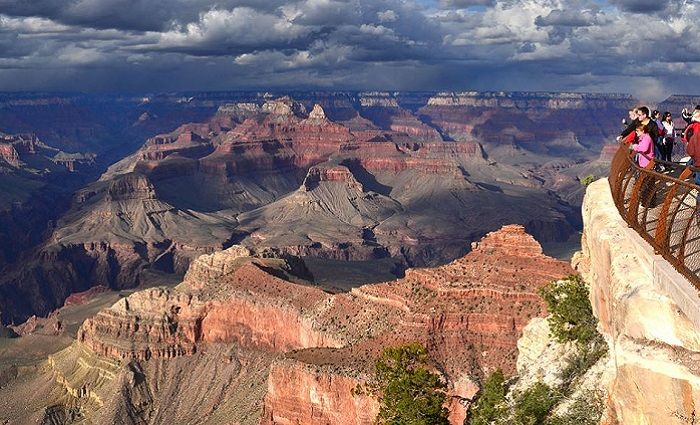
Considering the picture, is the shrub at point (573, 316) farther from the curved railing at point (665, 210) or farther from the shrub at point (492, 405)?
the curved railing at point (665, 210)

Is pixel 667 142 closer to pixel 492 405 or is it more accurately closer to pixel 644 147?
pixel 644 147

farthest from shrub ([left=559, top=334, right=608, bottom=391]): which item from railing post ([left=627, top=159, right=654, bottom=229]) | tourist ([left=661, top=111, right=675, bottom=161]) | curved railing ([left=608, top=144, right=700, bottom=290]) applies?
tourist ([left=661, top=111, right=675, bottom=161])

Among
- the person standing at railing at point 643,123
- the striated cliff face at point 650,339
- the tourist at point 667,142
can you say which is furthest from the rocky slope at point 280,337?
the striated cliff face at point 650,339

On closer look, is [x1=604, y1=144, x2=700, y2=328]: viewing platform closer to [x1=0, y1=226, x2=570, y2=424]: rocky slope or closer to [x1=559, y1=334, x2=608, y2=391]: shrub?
[x1=559, y1=334, x2=608, y2=391]: shrub

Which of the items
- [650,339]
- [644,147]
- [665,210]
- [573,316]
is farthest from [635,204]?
[573,316]

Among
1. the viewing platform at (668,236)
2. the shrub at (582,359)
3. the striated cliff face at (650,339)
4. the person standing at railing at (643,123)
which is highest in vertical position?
the person standing at railing at (643,123)

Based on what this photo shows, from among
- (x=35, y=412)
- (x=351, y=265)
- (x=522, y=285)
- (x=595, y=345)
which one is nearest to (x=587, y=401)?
(x=595, y=345)
